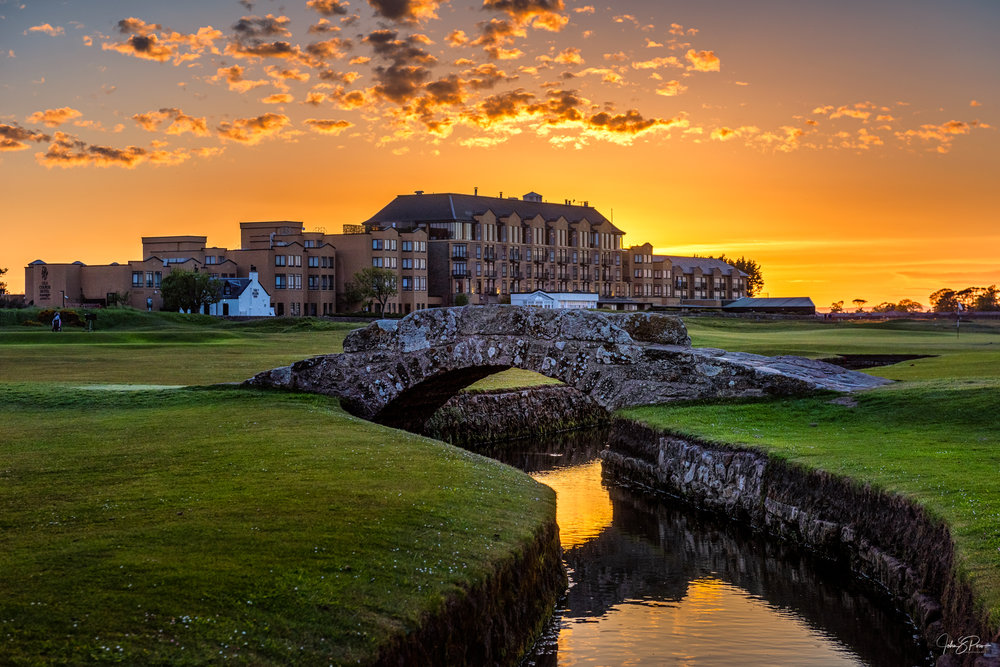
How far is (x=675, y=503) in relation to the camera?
75.3ft

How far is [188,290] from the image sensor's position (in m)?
135

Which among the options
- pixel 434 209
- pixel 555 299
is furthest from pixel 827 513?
pixel 434 209

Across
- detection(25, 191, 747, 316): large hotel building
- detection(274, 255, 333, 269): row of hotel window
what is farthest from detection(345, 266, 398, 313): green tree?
detection(274, 255, 333, 269): row of hotel window

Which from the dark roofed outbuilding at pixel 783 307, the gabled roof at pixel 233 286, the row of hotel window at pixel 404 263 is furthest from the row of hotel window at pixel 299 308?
the dark roofed outbuilding at pixel 783 307

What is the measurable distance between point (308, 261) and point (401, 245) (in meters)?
16.6

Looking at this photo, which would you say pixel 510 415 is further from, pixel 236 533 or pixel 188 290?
pixel 188 290

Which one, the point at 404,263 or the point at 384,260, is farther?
the point at 404,263

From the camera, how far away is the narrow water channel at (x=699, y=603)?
1358cm

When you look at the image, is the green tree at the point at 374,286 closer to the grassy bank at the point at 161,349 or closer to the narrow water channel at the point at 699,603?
the grassy bank at the point at 161,349

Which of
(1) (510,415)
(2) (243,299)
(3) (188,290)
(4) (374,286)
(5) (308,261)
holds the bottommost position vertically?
(1) (510,415)

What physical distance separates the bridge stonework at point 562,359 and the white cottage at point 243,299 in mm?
117652

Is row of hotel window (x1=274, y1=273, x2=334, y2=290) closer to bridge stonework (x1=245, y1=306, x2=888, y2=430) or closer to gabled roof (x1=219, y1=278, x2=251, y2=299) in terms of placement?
gabled roof (x1=219, y1=278, x2=251, y2=299)

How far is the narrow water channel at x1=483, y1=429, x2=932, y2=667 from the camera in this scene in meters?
13.6

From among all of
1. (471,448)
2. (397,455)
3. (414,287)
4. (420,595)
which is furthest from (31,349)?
(414,287)
